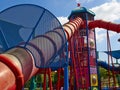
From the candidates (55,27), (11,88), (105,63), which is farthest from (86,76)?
(11,88)

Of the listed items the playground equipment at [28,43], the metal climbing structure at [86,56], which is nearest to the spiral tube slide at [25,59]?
the playground equipment at [28,43]

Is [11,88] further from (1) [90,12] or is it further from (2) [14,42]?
(1) [90,12]

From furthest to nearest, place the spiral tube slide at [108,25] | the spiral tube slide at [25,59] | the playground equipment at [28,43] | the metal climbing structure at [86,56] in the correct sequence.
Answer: the metal climbing structure at [86,56] < the spiral tube slide at [108,25] < the playground equipment at [28,43] < the spiral tube slide at [25,59]

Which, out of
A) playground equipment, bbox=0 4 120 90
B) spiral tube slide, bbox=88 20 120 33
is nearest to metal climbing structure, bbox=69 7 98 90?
spiral tube slide, bbox=88 20 120 33

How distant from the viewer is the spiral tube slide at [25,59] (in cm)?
480

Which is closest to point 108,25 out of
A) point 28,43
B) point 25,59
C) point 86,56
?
point 86,56

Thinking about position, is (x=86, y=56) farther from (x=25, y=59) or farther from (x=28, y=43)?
(x=25, y=59)

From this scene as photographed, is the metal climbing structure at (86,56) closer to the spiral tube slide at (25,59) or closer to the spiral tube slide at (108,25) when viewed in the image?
the spiral tube slide at (108,25)

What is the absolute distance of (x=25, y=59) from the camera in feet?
19.6

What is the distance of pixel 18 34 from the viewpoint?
7.31m

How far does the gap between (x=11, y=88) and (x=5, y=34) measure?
110 inches

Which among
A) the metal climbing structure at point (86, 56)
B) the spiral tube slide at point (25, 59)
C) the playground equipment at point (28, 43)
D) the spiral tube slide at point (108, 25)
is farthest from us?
the metal climbing structure at point (86, 56)

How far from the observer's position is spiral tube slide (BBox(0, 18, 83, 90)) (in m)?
4.80

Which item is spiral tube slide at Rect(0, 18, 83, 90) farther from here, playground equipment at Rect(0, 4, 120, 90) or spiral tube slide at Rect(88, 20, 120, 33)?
spiral tube slide at Rect(88, 20, 120, 33)
